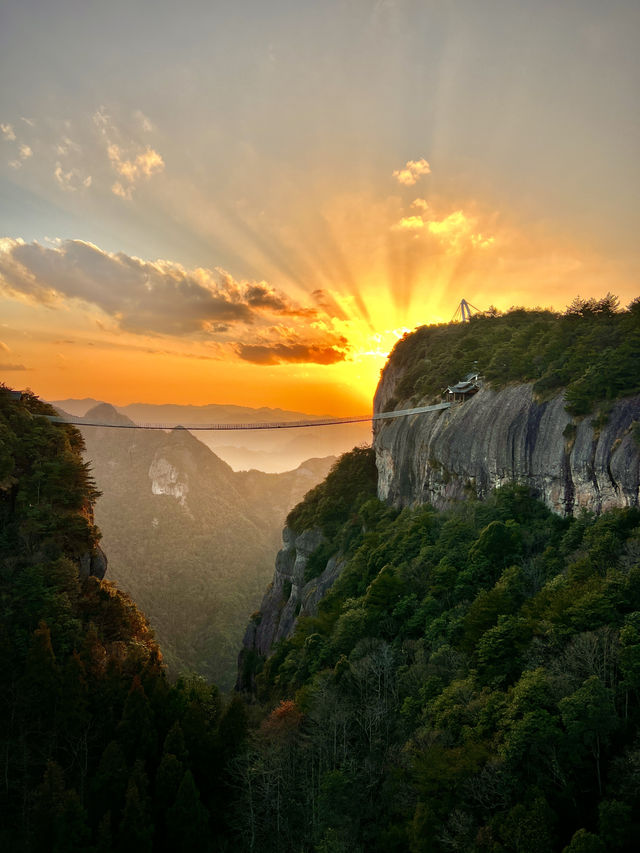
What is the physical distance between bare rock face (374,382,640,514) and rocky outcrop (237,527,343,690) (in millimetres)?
9730

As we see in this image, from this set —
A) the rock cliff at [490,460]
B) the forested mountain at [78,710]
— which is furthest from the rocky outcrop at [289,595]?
the forested mountain at [78,710]

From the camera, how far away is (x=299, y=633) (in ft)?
106

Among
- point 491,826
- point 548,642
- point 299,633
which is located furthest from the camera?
point 299,633

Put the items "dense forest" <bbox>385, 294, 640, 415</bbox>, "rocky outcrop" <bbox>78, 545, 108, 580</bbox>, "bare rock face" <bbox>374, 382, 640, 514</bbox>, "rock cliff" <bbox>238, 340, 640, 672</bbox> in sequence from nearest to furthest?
"bare rock face" <bbox>374, 382, 640, 514</bbox>
"rock cliff" <bbox>238, 340, 640, 672</bbox>
"dense forest" <bbox>385, 294, 640, 415</bbox>
"rocky outcrop" <bbox>78, 545, 108, 580</bbox>

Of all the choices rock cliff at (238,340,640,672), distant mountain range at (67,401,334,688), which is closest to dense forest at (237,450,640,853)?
rock cliff at (238,340,640,672)

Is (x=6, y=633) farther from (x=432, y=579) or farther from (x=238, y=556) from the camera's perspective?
(x=238, y=556)

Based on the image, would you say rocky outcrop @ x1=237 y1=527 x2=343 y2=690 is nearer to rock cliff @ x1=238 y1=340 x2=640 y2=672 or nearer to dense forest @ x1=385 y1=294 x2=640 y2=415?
rock cliff @ x1=238 y1=340 x2=640 y2=672

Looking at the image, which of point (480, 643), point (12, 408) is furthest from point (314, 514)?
point (480, 643)

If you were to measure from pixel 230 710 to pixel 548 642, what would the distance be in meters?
15.7

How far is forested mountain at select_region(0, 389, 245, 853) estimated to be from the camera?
61.5ft

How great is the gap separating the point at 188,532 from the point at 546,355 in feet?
320

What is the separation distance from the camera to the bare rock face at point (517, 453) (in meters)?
20.7

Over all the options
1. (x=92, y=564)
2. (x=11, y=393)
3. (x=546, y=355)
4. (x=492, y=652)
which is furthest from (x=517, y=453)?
(x=11, y=393)

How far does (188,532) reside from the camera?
110m
